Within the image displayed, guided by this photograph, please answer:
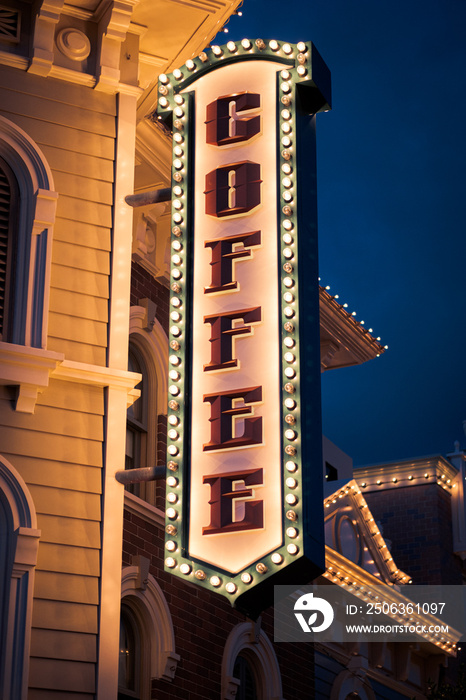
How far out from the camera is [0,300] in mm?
10609

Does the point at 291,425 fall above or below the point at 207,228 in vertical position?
below

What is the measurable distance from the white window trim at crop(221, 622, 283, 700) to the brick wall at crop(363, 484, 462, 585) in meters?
8.67

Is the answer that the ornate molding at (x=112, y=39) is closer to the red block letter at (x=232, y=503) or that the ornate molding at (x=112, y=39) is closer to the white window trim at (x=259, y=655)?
the red block letter at (x=232, y=503)

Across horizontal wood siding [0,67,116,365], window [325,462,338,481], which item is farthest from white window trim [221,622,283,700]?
window [325,462,338,481]

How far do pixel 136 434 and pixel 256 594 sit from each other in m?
5.05

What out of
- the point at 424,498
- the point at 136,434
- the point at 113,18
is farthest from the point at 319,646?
the point at 113,18

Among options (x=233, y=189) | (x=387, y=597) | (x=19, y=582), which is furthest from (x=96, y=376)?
(x=387, y=597)

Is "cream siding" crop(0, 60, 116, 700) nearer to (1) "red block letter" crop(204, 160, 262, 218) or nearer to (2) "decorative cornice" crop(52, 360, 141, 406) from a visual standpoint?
(2) "decorative cornice" crop(52, 360, 141, 406)

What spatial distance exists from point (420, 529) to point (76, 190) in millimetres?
14988

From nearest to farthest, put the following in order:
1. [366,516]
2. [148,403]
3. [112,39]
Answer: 1. [112,39]
2. [148,403]
3. [366,516]

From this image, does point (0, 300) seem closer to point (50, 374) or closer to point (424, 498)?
point (50, 374)

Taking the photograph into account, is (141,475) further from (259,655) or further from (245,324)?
(259,655)

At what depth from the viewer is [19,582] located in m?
9.52
